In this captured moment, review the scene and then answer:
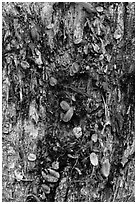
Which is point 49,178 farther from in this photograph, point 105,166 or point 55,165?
point 105,166

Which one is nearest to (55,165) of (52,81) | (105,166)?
(105,166)

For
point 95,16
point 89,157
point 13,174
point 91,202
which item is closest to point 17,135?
point 13,174

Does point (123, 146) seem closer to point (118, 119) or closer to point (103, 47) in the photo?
point (118, 119)

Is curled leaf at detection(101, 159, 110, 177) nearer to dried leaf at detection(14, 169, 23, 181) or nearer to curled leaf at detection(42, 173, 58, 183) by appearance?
curled leaf at detection(42, 173, 58, 183)

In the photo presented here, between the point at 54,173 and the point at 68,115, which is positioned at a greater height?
the point at 68,115

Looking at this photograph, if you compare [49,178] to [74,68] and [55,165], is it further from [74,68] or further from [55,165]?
[74,68]

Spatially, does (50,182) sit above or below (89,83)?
below

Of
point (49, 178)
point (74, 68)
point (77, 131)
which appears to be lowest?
point (49, 178)

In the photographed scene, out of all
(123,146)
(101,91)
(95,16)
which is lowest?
(123,146)

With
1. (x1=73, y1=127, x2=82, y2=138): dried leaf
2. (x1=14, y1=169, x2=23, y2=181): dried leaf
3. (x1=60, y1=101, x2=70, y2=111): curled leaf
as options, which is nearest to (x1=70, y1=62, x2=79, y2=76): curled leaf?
(x1=60, y1=101, x2=70, y2=111): curled leaf
